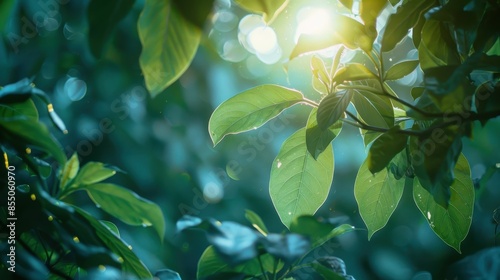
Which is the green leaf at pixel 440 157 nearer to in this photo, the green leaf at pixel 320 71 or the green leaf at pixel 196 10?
the green leaf at pixel 320 71

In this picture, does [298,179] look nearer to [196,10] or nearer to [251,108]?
[251,108]

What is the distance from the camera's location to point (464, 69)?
0.40m

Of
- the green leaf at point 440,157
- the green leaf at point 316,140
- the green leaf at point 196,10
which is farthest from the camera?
the green leaf at point 316,140

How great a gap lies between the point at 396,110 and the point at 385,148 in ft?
0.51

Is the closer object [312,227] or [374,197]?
[312,227]

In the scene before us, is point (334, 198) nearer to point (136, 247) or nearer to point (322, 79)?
point (136, 247)

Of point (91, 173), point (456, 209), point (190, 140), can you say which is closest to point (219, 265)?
point (91, 173)

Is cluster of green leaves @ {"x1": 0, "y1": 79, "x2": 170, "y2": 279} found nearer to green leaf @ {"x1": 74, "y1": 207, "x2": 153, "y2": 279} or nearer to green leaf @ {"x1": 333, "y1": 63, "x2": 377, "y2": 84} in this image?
green leaf @ {"x1": 74, "y1": 207, "x2": 153, "y2": 279}

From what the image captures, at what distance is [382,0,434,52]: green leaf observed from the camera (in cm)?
46

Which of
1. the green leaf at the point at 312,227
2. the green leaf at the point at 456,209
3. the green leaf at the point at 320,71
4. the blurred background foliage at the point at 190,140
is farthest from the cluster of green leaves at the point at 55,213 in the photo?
the blurred background foliage at the point at 190,140

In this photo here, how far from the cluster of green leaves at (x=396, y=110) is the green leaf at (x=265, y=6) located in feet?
0.17

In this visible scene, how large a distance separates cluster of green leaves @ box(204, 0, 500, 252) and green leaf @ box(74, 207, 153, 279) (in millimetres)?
180

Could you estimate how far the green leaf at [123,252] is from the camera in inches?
15.6

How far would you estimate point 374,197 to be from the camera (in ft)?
1.95
